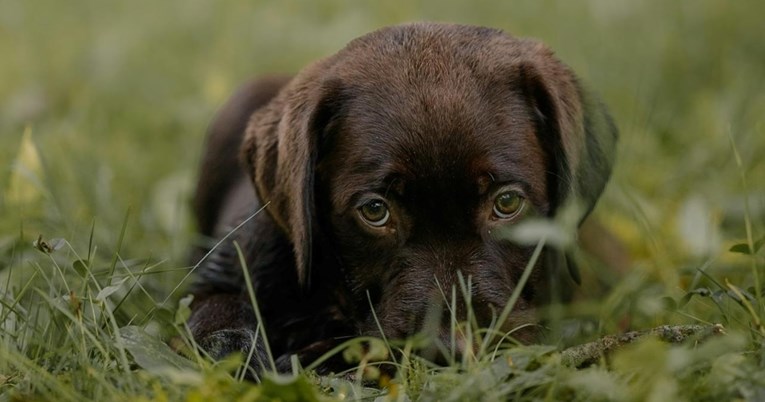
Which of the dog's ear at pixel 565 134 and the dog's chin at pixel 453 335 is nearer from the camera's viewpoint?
the dog's chin at pixel 453 335

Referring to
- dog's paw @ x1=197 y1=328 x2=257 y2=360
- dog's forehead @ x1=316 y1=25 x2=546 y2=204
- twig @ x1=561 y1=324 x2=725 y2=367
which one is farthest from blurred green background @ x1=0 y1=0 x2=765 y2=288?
twig @ x1=561 y1=324 x2=725 y2=367

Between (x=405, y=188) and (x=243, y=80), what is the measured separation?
12.7 ft

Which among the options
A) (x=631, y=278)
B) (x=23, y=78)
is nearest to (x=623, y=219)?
(x=631, y=278)

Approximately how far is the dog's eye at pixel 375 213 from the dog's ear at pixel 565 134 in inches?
23.9

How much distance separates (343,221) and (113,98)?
13.6 ft

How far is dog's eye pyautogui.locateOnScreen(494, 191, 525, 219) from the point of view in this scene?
11.5ft

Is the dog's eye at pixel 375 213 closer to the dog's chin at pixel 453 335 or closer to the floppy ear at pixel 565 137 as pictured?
the dog's chin at pixel 453 335

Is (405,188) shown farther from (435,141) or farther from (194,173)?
(194,173)

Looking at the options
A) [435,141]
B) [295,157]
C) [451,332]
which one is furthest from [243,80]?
[451,332]

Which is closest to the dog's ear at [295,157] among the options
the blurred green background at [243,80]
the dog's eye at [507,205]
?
the dog's eye at [507,205]

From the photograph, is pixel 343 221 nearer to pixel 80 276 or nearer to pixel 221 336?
pixel 221 336

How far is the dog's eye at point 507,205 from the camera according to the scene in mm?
3498

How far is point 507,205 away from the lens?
352 cm

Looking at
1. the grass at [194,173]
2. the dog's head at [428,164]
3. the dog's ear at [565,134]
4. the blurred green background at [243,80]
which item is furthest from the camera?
the blurred green background at [243,80]
